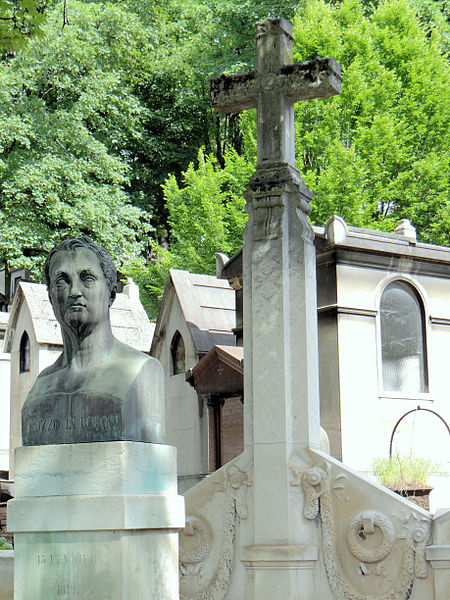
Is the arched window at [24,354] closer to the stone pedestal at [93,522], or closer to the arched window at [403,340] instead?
the arched window at [403,340]

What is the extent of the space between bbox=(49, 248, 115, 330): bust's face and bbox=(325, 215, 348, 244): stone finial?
26.8 ft

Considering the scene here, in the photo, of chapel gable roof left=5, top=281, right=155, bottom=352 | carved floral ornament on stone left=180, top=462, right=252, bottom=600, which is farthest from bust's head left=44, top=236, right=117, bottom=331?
chapel gable roof left=5, top=281, right=155, bottom=352

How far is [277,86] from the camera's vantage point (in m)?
9.69

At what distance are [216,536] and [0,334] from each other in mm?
19703

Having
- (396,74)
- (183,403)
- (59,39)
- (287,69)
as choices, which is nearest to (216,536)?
(287,69)

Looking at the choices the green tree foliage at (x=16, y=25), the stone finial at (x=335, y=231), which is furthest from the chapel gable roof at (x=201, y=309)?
the green tree foliage at (x=16, y=25)

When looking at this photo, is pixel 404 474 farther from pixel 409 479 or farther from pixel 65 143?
pixel 65 143

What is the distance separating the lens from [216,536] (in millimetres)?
9352

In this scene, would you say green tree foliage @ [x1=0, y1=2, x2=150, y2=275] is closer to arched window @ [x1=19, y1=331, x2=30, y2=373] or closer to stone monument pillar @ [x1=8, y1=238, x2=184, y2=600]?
arched window @ [x1=19, y1=331, x2=30, y2=373]

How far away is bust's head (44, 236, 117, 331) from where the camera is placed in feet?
20.2

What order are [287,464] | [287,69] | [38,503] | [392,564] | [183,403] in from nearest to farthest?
1. [38,503]
2. [392,564]
3. [287,464]
4. [287,69]
5. [183,403]

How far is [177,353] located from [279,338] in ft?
32.6

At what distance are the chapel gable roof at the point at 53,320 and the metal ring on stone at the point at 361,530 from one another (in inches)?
562

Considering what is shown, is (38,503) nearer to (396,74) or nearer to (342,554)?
(342,554)
